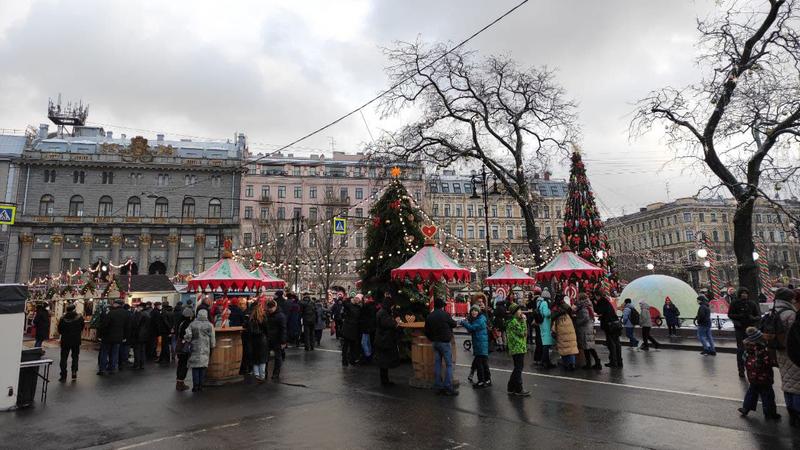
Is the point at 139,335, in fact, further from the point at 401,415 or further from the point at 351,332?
the point at 401,415

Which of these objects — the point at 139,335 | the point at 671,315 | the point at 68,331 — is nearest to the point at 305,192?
the point at 139,335

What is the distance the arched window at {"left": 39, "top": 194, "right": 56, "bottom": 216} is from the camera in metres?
58.6

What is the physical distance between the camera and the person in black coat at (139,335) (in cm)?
1387

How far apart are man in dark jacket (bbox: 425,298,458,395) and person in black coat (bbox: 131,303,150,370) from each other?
953cm

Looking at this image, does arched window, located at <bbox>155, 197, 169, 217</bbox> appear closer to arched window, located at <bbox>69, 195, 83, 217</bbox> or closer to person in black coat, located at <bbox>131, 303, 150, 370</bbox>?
arched window, located at <bbox>69, 195, 83, 217</bbox>

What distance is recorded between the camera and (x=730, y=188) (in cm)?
1548

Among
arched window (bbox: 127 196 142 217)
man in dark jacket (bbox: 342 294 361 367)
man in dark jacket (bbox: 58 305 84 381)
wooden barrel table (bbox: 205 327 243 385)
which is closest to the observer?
wooden barrel table (bbox: 205 327 243 385)

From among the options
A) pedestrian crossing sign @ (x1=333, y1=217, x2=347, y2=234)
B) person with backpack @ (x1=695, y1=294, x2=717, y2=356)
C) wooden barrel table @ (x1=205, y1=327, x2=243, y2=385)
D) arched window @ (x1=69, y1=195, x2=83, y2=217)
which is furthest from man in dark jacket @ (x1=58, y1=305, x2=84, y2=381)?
arched window @ (x1=69, y1=195, x2=83, y2=217)

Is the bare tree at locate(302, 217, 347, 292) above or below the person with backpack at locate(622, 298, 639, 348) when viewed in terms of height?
above

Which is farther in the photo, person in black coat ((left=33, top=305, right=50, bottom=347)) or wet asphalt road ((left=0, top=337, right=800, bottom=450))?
person in black coat ((left=33, top=305, right=50, bottom=347))

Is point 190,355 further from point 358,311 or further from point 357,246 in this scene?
point 357,246

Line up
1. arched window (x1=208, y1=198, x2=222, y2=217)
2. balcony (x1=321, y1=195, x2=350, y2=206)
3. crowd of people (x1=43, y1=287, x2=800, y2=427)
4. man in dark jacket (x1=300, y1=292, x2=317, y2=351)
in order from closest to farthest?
crowd of people (x1=43, y1=287, x2=800, y2=427), man in dark jacket (x1=300, y1=292, x2=317, y2=351), balcony (x1=321, y1=195, x2=350, y2=206), arched window (x1=208, y1=198, x2=222, y2=217)

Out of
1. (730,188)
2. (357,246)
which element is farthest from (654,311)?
(357,246)

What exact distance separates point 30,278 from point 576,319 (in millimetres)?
65304
